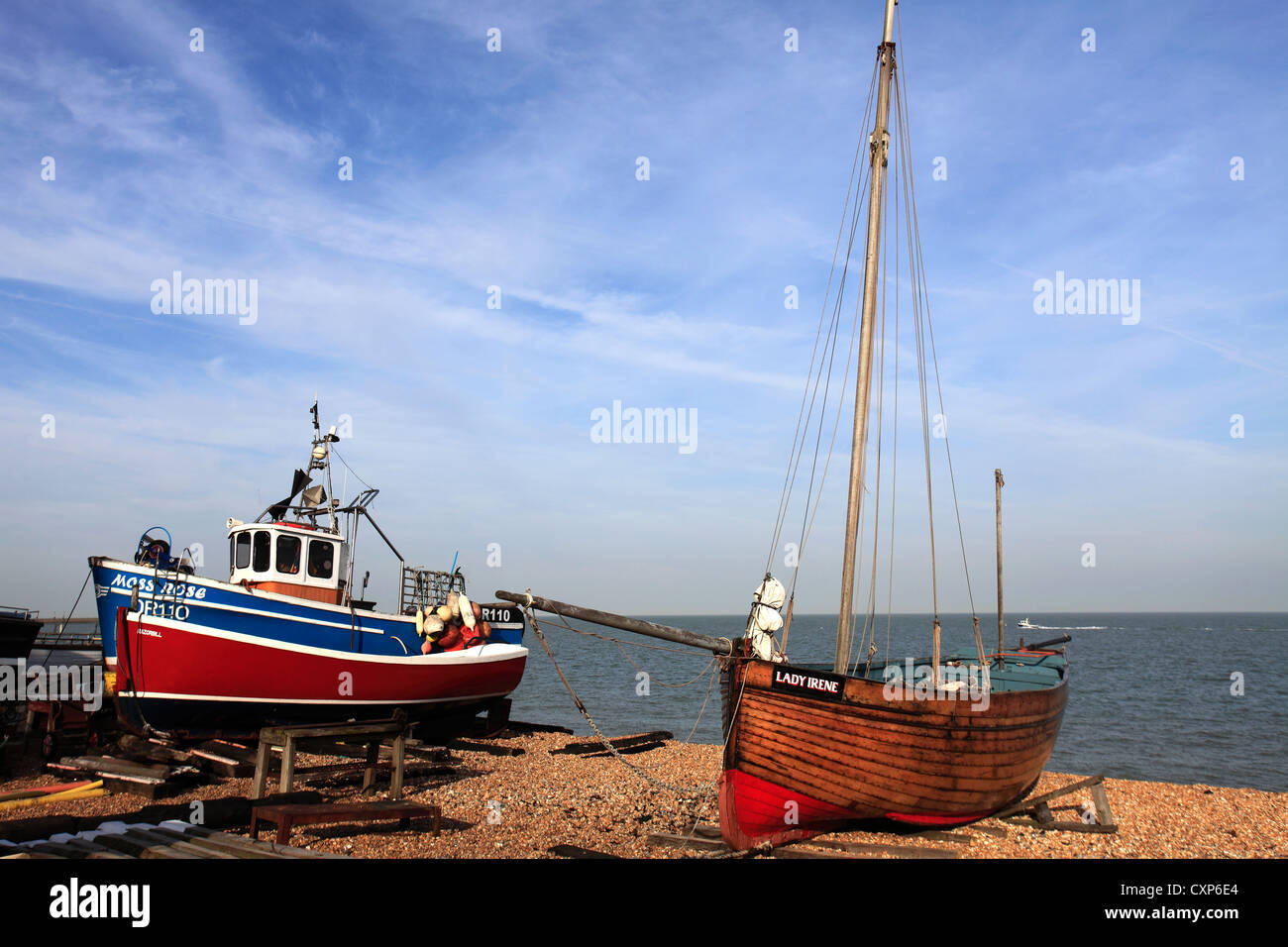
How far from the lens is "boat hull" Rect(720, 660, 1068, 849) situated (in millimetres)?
11016

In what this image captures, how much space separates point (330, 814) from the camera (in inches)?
386

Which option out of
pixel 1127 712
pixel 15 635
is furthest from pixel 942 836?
pixel 15 635

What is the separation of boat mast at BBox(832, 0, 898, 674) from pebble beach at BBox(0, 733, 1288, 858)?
3444mm

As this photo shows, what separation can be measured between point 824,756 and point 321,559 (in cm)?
1335

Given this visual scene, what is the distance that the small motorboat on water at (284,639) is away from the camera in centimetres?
1570

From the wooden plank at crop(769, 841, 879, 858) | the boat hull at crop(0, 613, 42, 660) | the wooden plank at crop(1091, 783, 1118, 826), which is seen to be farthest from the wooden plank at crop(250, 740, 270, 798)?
the boat hull at crop(0, 613, 42, 660)

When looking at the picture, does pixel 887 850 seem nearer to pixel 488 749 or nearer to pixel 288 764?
pixel 288 764

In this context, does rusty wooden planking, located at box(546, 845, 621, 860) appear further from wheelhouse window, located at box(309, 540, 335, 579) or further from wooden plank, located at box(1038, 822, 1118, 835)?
wheelhouse window, located at box(309, 540, 335, 579)

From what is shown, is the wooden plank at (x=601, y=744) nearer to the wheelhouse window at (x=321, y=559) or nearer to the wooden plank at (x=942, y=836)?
the wheelhouse window at (x=321, y=559)

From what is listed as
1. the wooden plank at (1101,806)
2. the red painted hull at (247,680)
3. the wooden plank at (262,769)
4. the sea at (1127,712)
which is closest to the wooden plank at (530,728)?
the sea at (1127,712)

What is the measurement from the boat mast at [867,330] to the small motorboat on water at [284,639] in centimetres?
1019
